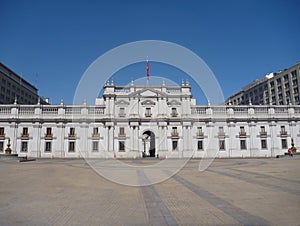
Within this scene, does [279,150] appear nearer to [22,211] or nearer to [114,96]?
Answer: [114,96]

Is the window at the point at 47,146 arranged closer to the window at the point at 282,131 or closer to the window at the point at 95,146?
the window at the point at 95,146

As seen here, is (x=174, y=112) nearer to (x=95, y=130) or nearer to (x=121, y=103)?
(x=121, y=103)

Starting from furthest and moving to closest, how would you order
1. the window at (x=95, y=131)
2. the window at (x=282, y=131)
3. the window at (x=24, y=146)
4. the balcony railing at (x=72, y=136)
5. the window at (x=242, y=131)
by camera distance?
1. the window at (x=282, y=131)
2. the window at (x=242, y=131)
3. the window at (x=95, y=131)
4. the balcony railing at (x=72, y=136)
5. the window at (x=24, y=146)

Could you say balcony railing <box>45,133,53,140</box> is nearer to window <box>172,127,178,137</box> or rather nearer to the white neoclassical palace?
the white neoclassical palace

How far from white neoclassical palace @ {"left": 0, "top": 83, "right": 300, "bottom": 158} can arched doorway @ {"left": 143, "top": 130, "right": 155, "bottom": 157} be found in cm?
35

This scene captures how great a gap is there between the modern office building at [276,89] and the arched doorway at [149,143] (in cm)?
2429

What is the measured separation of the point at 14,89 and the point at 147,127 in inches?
1612

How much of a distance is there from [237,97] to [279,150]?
165 feet

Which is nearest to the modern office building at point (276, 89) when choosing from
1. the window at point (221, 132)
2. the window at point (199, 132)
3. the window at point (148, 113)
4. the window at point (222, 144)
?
the window at point (221, 132)

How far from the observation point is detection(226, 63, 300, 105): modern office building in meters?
66.9

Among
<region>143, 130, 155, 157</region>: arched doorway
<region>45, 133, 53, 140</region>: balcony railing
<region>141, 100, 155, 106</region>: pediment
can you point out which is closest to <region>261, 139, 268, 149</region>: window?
<region>143, 130, 155, 157</region>: arched doorway

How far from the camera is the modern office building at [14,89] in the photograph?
5973 centimetres

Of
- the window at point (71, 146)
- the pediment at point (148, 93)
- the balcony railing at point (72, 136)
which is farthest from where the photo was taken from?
the pediment at point (148, 93)

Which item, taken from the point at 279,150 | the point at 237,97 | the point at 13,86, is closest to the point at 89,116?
the point at 13,86
